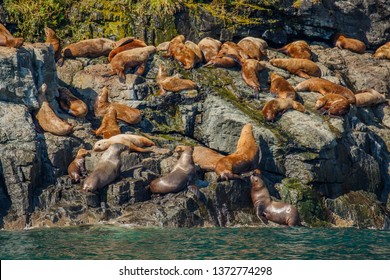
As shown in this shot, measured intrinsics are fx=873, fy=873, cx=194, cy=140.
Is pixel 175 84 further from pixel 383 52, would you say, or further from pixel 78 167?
pixel 383 52

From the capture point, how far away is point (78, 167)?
18469mm

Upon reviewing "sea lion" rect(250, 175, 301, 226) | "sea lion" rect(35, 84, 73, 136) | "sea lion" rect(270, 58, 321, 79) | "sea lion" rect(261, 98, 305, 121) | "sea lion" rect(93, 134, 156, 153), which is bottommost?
"sea lion" rect(250, 175, 301, 226)

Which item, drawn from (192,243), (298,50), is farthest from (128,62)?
(192,243)

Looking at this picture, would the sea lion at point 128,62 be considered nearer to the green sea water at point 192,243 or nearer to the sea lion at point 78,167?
the sea lion at point 78,167

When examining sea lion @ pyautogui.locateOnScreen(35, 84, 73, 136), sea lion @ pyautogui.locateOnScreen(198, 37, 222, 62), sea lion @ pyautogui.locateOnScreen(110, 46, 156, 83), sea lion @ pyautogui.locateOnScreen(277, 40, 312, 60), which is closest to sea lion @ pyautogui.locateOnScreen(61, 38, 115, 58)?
sea lion @ pyautogui.locateOnScreen(110, 46, 156, 83)

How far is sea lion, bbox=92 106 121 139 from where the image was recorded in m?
19.8

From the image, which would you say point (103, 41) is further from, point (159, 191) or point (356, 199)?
point (356, 199)

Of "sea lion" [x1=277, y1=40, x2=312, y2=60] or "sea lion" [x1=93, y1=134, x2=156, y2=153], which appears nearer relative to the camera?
"sea lion" [x1=93, y1=134, x2=156, y2=153]

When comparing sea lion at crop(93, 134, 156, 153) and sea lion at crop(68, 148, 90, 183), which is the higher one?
sea lion at crop(93, 134, 156, 153)

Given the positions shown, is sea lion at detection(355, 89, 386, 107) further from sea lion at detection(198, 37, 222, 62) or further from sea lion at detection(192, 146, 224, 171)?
sea lion at detection(192, 146, 224, 171)

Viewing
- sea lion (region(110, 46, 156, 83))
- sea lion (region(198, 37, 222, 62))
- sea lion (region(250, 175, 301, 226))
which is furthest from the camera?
sea lion (region(198, 37, 222, 62))

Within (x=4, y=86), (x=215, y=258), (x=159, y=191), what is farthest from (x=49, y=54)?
(x=215, y=258)

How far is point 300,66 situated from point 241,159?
5.16m

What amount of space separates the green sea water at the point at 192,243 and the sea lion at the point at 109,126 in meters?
3.47
